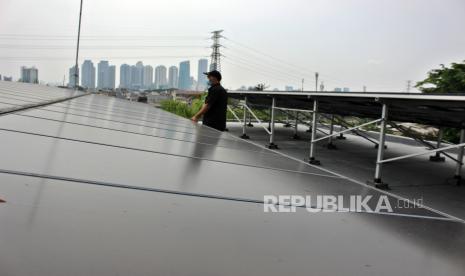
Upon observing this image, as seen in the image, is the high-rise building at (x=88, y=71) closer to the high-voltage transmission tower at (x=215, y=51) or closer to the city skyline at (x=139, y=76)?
the city skyline at (x=139, y=76)

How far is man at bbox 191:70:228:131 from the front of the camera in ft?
19.7

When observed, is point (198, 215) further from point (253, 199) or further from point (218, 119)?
point (218, 119)

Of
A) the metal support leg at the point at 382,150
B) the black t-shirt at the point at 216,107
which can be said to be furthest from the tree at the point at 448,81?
the black t-shirt at the point at 216,107

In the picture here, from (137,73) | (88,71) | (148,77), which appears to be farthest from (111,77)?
(148,77)

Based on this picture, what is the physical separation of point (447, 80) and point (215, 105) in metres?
17.8

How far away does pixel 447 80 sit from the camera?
2002 centimetres

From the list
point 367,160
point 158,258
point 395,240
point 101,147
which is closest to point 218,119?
point 101,147

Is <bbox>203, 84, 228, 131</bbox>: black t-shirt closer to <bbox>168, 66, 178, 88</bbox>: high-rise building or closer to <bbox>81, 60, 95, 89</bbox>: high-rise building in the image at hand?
<bbox>81, 60, 95, 89</bbox>: high-rise building

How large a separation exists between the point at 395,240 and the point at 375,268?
14.4 inches

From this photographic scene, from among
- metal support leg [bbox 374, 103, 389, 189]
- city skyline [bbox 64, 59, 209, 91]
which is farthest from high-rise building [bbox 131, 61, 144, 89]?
metal support leg [bbox 374, 103, 389, 189]

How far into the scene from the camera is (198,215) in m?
1.38

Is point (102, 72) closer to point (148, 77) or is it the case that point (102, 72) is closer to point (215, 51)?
point (148, 77)

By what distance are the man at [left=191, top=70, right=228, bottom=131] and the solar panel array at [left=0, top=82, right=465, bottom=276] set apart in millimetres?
3855

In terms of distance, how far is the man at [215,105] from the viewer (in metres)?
6.00
